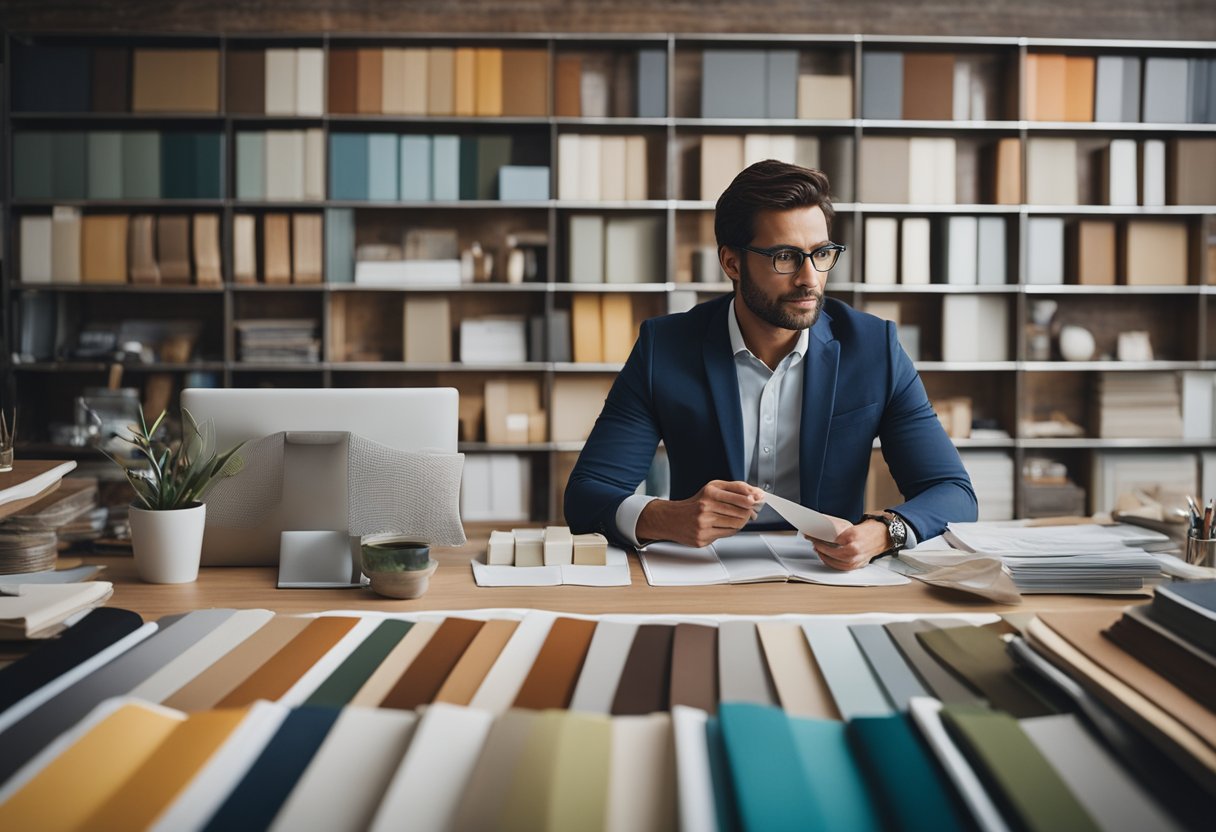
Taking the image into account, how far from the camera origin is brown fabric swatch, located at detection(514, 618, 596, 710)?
2.81 feet

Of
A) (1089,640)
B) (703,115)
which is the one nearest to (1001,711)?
(1089,640)

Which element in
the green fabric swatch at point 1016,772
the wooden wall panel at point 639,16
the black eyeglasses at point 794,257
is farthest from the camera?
the wooden wall panel at point 639,16

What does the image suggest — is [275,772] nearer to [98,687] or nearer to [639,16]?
[98,687]

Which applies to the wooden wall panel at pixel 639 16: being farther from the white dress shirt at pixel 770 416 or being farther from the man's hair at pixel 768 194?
the white dress shirt at pixel 770 416

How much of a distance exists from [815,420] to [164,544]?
1.25 meters

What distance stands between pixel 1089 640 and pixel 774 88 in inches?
137

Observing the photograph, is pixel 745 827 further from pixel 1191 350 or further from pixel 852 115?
pixel 1191 350

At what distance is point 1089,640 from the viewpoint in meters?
0.90

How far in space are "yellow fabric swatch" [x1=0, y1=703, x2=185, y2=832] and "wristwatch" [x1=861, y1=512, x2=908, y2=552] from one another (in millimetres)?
1164

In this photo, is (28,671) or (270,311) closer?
(28,671)

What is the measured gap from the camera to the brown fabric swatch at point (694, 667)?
0.85 meters

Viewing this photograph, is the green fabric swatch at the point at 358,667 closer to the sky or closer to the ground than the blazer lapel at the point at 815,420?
closer to the ground

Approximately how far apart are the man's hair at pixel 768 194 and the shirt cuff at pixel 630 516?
65 cm

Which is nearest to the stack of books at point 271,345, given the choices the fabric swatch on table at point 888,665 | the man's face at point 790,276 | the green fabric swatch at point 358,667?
the man's face at point 790,276
